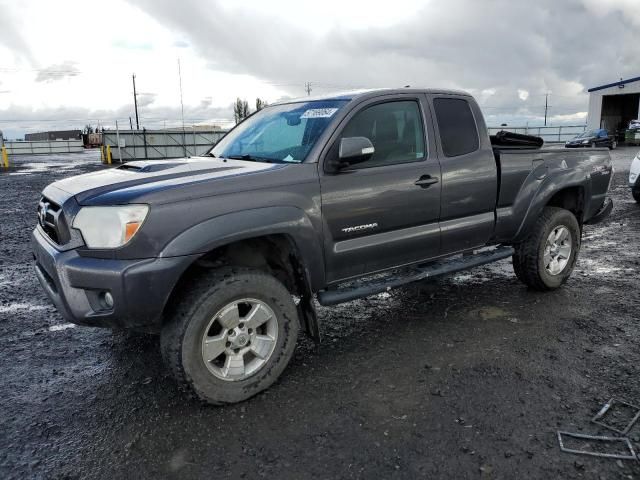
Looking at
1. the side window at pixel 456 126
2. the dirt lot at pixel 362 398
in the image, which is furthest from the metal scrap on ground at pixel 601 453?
the side window at pixel 456 126

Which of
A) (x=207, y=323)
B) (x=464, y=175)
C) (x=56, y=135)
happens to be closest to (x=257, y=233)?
(x=207, y=323)

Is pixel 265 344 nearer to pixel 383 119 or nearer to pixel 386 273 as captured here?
pixel 386 273

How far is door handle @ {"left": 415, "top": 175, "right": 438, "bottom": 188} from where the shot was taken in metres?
3.88

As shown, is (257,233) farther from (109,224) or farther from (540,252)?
(540,252)

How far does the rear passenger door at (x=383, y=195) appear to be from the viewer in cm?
349

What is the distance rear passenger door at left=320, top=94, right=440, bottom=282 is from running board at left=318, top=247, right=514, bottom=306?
0.11m

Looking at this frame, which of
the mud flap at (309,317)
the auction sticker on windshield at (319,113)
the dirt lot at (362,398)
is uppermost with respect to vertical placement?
the auction sticker on windshield at (319,113)

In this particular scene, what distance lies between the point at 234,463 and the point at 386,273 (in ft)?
6.45

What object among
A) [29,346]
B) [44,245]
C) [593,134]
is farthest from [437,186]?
[593,134]

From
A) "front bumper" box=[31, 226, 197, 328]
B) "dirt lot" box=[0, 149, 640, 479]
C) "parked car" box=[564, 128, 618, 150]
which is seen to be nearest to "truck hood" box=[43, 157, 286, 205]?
"front bumper" box=[31, 226, 197, 328]

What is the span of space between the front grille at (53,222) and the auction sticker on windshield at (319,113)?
1.88 metres

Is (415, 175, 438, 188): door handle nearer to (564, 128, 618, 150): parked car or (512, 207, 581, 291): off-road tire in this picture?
(512, 207, 581, 291): off-road tire

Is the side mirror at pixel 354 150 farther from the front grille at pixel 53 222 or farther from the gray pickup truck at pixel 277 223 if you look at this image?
the front grille at pixel 53 222

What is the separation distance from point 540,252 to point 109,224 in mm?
3946
